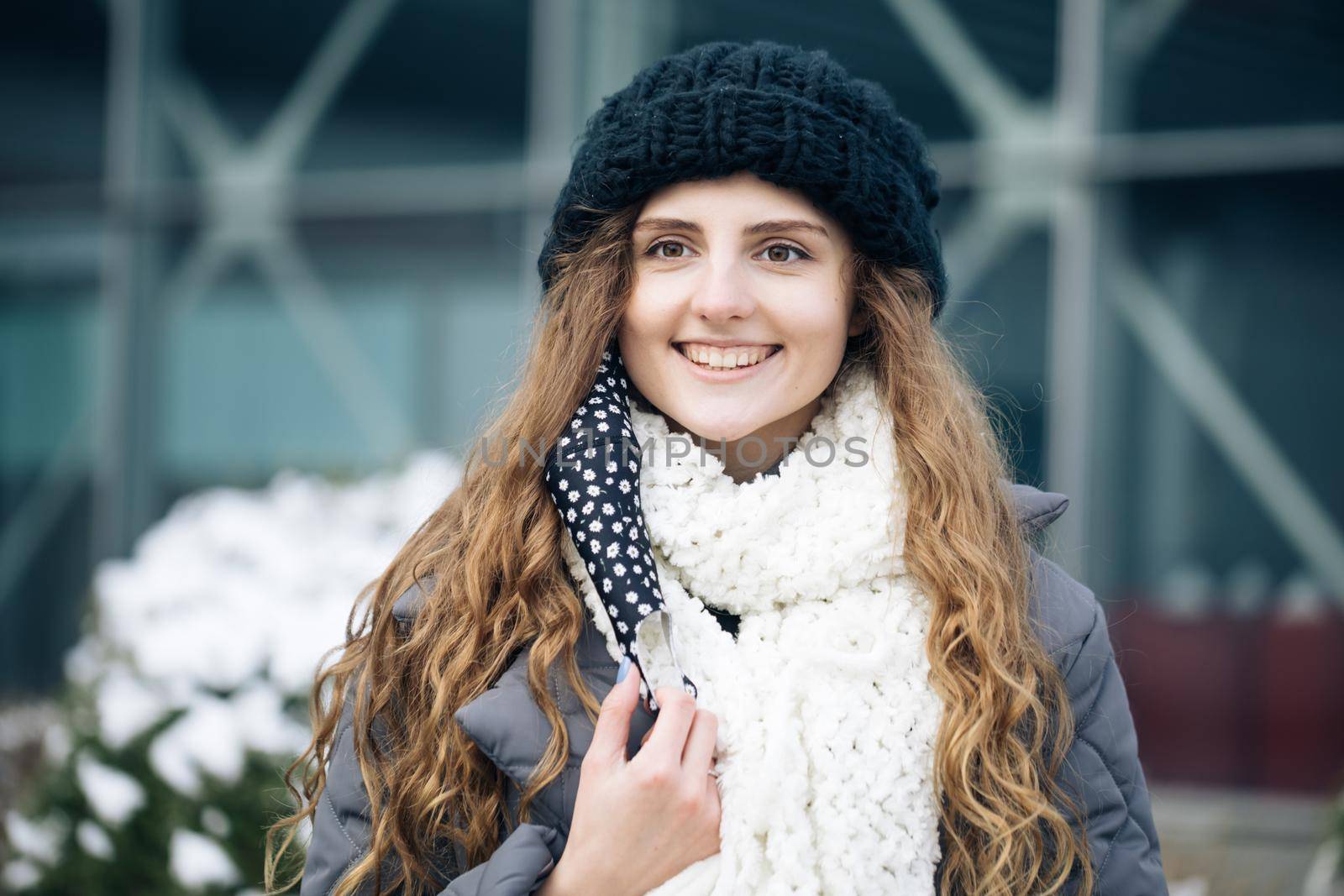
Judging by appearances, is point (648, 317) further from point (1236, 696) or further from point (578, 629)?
point (1236, 696)

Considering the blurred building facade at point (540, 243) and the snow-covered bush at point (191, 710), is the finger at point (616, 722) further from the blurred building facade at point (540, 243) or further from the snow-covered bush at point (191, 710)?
→ the blurred building facade at point (540, 243)

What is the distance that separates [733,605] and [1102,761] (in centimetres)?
54

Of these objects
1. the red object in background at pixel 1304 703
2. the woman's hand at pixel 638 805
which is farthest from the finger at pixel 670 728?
the red object in background at pixel 1304 703

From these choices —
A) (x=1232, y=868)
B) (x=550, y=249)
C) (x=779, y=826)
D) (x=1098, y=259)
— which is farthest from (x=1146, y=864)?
(x=1098, y=259)

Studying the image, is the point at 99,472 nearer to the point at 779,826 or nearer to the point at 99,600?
the point at 99,600

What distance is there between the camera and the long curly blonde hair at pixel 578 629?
171 cm

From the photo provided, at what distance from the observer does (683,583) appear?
6.14 feet

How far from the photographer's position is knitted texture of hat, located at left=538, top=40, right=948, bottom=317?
1.71m

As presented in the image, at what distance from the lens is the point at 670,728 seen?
1.62 m

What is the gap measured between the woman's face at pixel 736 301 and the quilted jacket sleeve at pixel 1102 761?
49 centimetres

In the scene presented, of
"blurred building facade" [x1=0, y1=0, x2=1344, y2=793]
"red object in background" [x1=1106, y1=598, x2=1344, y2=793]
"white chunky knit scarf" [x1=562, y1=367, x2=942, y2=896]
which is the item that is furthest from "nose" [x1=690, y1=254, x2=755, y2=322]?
"red object in background" [x1=1106, y1=598, x2=1344, y2=793]

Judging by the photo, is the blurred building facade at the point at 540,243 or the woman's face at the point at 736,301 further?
the blurred building facade at the point at 540,243

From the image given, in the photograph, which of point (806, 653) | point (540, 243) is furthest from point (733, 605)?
point (540, 243)

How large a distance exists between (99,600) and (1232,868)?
10.6ft
